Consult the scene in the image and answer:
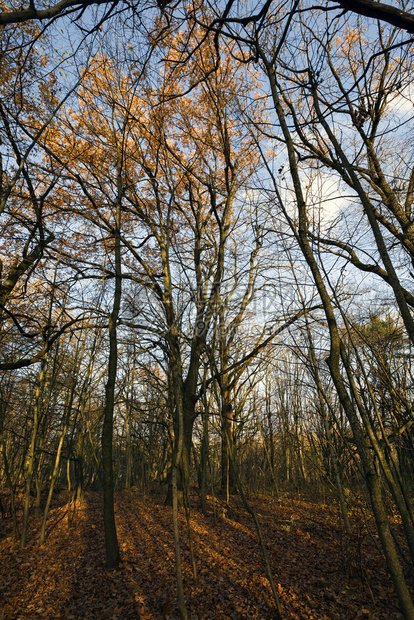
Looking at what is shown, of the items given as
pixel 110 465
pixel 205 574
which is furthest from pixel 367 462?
pixel 110 465

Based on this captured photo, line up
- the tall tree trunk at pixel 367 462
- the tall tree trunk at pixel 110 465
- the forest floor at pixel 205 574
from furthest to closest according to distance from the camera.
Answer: the tall tree trunk at pixel 110 465 → the forest floor at pixel 205 574 → the tall tree trunk at pixel 367 462

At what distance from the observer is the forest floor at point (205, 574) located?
3.63 m

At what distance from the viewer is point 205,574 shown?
443 centimetres

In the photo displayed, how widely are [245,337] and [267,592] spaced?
16.1 ft

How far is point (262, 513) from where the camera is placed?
7.75 m

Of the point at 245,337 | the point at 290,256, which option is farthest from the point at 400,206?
the point at 245,337

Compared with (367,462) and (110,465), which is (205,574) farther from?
(367,462)

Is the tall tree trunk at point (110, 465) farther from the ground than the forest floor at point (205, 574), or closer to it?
farther from the ground

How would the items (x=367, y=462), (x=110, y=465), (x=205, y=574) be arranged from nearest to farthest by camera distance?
1. (x=367, y=462)
2. (x=205, y=574)
3. (x=110, y=465)

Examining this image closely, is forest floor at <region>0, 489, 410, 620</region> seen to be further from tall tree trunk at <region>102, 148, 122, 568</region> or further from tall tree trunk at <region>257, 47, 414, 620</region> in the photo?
tall tree trunk at <region>257, 47, 414, 620</region>

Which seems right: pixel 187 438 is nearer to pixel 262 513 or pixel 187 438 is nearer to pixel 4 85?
pixel 262 513

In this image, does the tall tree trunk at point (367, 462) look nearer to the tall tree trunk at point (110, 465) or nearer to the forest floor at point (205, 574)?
the forest floor at point (205, 574)

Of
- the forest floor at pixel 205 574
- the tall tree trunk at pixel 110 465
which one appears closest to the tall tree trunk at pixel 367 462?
the forest floor at pixel 205 574

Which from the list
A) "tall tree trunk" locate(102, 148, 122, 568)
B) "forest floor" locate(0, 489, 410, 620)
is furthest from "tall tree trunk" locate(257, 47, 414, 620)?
"tall tree trunk" locate(102, 148, 122, 568)
